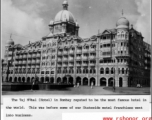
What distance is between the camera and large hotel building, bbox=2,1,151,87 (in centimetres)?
3728

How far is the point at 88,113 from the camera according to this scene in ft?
51.1

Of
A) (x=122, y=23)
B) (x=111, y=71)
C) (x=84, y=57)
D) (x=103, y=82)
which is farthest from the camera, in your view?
(x=84, y=57)

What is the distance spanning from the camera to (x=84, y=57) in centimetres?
4281

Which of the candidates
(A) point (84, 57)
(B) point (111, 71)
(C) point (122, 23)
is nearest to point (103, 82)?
(B) point (111, 71)

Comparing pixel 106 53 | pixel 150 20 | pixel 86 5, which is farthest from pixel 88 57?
pixel 150 20

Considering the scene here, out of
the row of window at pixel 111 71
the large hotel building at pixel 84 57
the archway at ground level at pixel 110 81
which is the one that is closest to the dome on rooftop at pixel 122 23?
the large hotel building at pixel 84 57

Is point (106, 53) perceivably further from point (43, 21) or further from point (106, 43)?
point (43, 21)

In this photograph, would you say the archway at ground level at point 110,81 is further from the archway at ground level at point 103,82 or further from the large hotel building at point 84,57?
the archway at ground level at point 103,82

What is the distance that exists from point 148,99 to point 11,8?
666 inches

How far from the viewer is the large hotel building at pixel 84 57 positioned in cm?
3728

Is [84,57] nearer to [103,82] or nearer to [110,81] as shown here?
[103,82]

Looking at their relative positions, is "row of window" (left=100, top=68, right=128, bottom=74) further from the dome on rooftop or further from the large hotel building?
the dome on rooftop

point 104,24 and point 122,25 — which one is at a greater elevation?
point 122,25

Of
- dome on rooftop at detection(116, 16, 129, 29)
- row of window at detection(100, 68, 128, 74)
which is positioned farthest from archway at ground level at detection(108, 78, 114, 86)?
dome on rooftop at detection(116, 16, 129, 29)
